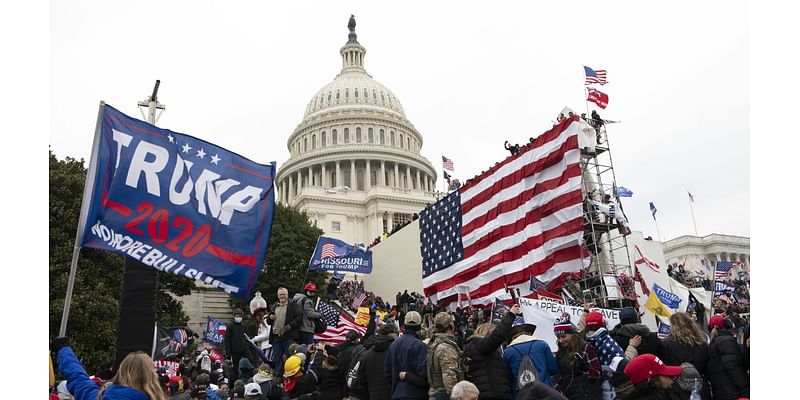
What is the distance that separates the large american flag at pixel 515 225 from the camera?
58.3 feet

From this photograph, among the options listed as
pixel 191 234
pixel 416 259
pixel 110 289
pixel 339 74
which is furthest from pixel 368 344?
pixel 339 74

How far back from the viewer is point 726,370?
241 inches

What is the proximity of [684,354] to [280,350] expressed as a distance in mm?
6020

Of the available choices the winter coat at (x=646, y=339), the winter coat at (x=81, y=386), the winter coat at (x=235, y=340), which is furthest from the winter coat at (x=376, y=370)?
the winter coat at (x=235, y=340)

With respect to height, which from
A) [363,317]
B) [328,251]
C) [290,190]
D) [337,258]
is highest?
[290,190]

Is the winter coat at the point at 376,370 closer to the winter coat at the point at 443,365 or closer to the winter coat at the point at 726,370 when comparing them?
the winter coat at the point at 443,365

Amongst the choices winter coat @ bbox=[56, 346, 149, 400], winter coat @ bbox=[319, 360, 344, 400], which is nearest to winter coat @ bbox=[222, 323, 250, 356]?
winter coat @ bbox=[319, 360, 344, 400]

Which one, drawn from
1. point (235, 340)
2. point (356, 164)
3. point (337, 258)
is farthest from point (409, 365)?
point (356, 164)

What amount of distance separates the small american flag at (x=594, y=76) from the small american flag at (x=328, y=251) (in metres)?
10.6

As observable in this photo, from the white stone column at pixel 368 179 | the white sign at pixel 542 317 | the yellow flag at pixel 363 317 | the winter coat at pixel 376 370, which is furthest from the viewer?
the white stone column at pixel 368 179

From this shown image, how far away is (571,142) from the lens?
17859mm

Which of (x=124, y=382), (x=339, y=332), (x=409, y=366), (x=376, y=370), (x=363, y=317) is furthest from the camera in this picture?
(x=339, y=332)

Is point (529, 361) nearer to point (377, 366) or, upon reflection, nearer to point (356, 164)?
point (377, 366)

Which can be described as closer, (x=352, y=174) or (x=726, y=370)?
(x=726, y=370)
